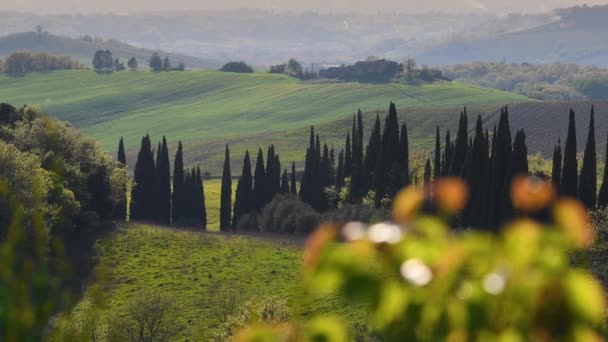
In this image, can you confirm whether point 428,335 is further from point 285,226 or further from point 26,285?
point 285,226

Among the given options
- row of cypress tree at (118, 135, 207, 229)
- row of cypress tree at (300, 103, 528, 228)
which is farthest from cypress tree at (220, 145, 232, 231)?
row of cypress tree at (300, 103, 528, 228)

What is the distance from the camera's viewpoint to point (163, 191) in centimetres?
11594

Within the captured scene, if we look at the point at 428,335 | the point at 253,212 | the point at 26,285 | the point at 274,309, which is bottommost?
the point at 253,212

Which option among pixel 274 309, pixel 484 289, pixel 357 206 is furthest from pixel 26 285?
pixel 357 206

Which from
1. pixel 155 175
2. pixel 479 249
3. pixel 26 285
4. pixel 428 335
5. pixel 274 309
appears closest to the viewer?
pixel 479 249

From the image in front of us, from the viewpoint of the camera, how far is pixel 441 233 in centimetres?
334

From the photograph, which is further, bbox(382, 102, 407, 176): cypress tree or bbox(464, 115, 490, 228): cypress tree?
bbox(382, 102, 407, 176): cypress tree

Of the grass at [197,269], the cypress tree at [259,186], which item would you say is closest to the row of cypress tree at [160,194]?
the cypress tree at [259,186]

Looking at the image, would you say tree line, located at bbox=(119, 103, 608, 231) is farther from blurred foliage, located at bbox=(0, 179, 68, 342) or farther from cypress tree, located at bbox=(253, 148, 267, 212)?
blurred foliage, located at bbox=(0, 179, 68, 342)

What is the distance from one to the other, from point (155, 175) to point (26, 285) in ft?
364

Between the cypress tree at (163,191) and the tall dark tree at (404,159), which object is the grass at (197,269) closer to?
the cypress tree at (163,191)

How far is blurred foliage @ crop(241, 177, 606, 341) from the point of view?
308 cm

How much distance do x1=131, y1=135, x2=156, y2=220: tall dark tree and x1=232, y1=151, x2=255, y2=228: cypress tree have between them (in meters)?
10.3

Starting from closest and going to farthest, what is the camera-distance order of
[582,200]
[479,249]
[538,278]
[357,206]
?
[538,278]
[479,249]
[582,200]
[357,206]
